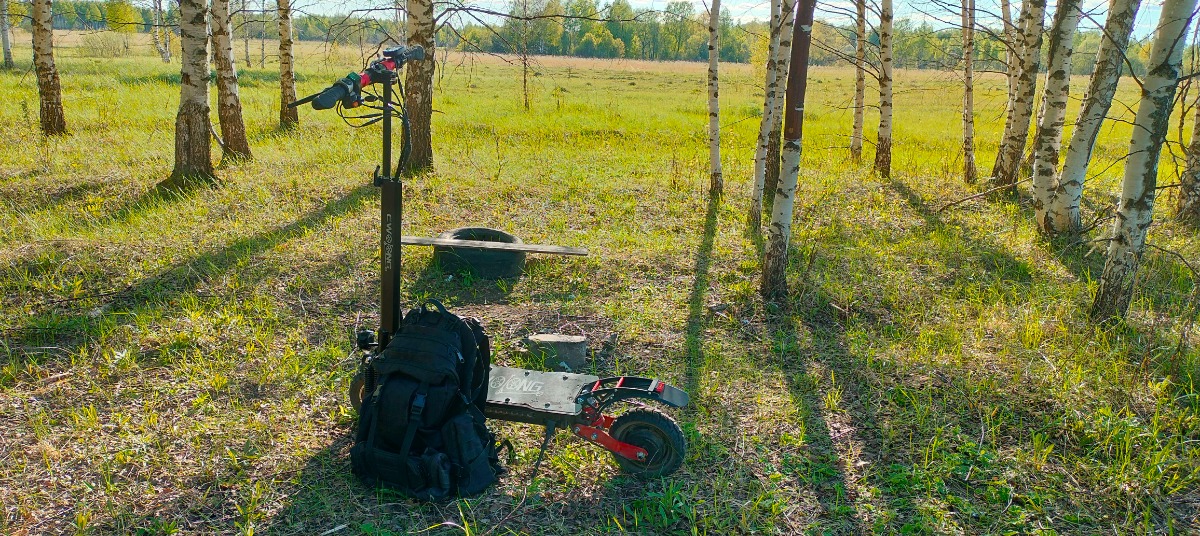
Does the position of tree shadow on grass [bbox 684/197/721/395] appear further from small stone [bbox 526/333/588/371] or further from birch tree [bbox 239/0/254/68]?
birch tree [bbox 239/0/254/68]

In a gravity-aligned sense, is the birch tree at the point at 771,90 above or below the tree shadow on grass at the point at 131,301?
above

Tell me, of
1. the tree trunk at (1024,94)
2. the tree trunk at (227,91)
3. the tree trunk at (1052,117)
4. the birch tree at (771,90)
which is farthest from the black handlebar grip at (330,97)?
the tree trunk at (1024,94)

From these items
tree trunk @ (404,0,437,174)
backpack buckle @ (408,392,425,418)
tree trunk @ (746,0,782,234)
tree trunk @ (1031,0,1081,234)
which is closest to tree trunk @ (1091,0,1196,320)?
tree trunk @ (1031,0,1081,234)

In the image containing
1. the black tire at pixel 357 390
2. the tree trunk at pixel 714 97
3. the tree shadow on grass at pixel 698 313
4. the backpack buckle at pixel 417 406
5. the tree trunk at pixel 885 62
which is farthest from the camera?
the tree trunk at pixel 885 62

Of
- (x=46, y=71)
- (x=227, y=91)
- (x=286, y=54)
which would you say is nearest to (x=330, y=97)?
(x=227, y=91)

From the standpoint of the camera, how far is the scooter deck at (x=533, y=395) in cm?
368

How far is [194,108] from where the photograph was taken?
8.85 meters

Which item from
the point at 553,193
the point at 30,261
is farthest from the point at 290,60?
the point at 30,261

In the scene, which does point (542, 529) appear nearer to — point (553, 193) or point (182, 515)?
point (182, 515)

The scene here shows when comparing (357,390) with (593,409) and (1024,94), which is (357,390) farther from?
(1024,94)

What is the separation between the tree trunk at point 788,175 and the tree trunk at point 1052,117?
3.53m

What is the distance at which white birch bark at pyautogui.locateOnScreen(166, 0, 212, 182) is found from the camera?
8500 mm

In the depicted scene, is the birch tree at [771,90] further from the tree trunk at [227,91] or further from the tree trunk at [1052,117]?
the tree trunk at [227,91]

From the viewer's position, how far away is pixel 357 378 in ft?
12.8
